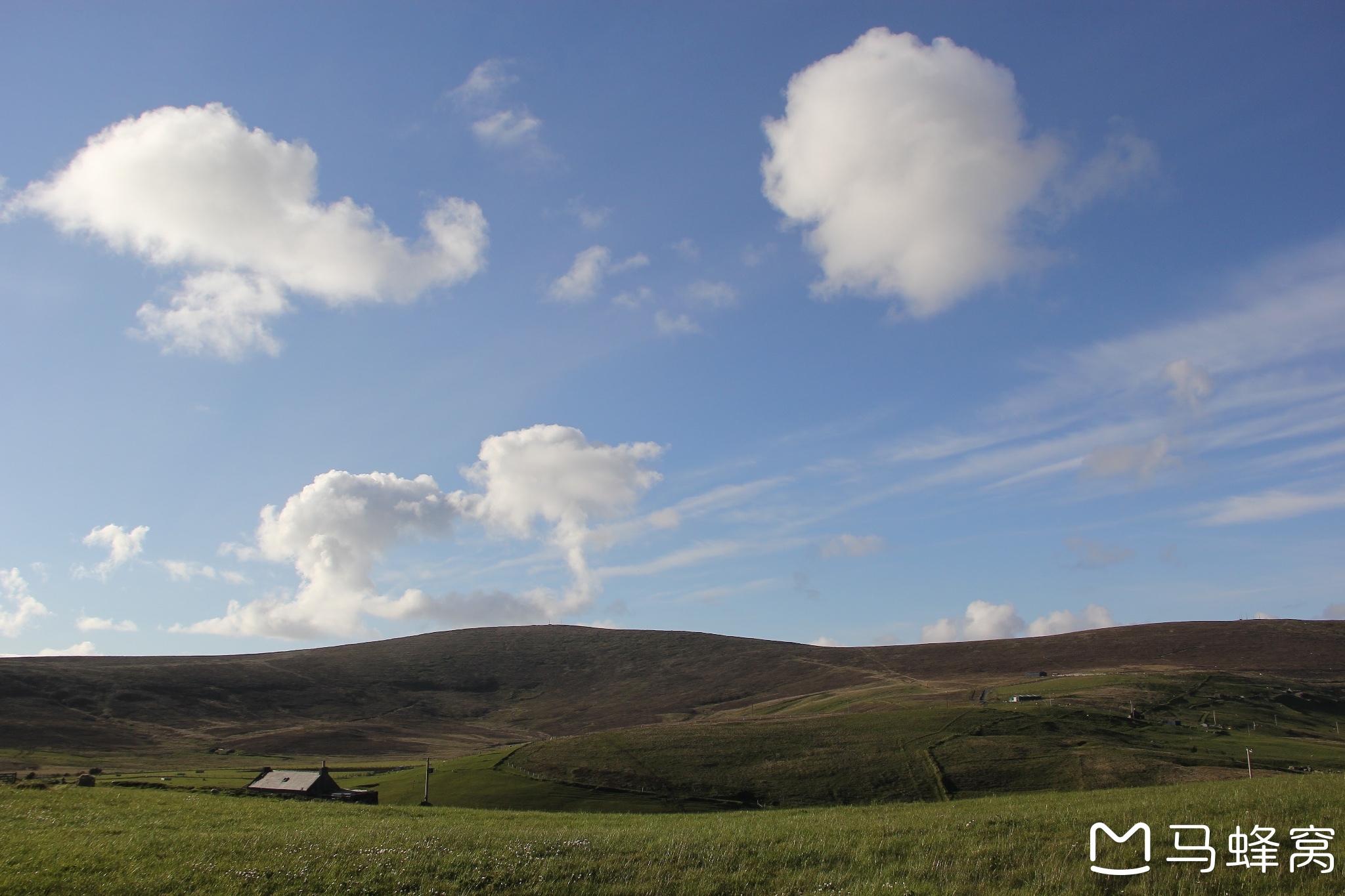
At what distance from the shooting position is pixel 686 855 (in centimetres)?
1670

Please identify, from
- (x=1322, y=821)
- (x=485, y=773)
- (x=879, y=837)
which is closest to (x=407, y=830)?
(x=879, y=837)

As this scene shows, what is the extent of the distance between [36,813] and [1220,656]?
202686 mm

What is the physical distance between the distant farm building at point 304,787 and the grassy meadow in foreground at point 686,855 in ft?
112

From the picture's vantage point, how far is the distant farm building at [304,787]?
5728 centimetres

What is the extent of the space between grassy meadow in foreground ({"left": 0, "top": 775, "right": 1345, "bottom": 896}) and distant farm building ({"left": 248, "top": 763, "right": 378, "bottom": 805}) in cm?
3419

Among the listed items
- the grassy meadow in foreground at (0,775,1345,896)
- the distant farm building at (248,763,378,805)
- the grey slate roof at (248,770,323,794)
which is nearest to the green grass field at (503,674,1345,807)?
the distant farm building at (248,763,378,805)

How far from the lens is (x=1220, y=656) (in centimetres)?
16588

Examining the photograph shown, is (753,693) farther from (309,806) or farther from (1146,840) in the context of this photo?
(1146,840)

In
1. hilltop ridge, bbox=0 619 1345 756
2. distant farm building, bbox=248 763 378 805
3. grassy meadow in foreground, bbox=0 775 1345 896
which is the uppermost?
grassy meadow in foreground, bbox=0 775 1345 896

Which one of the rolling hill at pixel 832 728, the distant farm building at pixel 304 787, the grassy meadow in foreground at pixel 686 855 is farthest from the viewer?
the rolling hill at pixel 832 728

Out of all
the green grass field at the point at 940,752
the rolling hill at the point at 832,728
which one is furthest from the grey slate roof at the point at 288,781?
the green grass field at the point at 940,752

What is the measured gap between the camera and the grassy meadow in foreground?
14.0m

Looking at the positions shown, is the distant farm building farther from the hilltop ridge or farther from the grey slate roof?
the hilltop ridge

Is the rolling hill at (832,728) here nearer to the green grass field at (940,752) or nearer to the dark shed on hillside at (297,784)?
the green grass field at (940,752)
